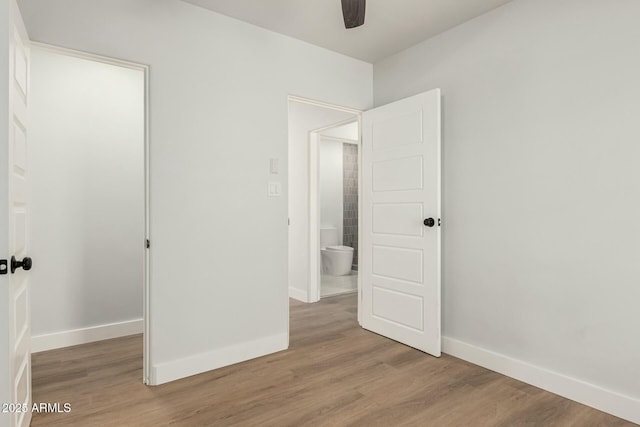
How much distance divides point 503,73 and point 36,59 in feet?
11.8

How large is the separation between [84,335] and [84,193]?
3.98ft

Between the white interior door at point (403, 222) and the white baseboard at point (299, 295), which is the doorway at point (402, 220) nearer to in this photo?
the white interior door at point (403, 222)

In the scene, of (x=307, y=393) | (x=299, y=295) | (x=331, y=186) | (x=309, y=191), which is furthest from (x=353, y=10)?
(x=331, y=186)

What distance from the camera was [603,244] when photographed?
2.13m

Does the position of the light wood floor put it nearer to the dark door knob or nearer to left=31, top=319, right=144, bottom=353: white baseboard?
left=31, top=319, right=144, bottom=353: white baseboard

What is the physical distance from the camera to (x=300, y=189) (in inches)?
183

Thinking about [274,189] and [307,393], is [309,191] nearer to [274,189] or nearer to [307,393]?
[274,189]

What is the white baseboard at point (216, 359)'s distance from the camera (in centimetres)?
244

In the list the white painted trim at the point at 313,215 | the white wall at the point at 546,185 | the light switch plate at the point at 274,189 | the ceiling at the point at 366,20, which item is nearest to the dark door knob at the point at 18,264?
the light switch plate at the point at 274,189

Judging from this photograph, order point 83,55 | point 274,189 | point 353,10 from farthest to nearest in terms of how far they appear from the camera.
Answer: point 274,189
point 83,55
point 353,10

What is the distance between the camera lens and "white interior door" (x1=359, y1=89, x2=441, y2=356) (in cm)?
287

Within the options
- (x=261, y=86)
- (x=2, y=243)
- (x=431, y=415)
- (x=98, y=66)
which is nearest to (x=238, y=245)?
(x=261, y=86)

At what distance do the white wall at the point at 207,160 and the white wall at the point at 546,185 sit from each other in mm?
1345

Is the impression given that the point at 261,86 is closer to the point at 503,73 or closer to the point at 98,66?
the point at 98,66
